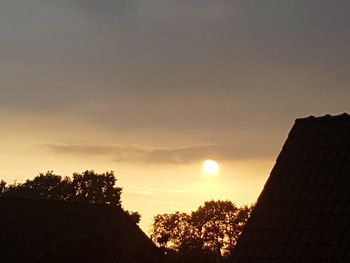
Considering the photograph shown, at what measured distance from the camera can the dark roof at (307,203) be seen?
15.3 meters

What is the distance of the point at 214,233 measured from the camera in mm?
85500

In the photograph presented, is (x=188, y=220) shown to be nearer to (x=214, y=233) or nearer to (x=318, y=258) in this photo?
(x=214, y=233)

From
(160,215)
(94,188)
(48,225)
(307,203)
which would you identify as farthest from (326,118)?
(160,215)

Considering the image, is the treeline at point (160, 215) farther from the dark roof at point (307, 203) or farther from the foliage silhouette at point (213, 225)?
the dark roof at point (307, 203)

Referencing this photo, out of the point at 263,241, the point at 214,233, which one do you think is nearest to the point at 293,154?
the point at 263,241

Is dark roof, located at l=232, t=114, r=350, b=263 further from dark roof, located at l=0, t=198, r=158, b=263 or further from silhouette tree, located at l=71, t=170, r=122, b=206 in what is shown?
silhouette tree, located at l=71, t=170, r=122, b=206

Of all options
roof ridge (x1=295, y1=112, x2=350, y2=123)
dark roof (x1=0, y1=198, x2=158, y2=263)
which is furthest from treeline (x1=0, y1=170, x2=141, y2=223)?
roof ridge (x1=295, y1=112, x2=350, y2=123)

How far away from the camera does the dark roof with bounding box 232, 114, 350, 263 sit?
15312 millimetres

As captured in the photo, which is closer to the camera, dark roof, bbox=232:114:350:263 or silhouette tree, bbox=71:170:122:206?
dark roof, bbox=232:114:350:263

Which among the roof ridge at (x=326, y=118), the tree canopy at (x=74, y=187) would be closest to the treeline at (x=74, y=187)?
the tree canopy at (x=74, y=187)

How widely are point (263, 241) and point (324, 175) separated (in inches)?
109

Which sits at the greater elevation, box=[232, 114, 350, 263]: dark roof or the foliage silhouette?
the foliage silhouette

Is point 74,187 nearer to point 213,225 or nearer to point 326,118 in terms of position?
point 213,225

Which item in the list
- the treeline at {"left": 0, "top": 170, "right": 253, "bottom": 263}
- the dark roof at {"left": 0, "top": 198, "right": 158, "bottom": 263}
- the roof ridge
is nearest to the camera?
the roof ridge
